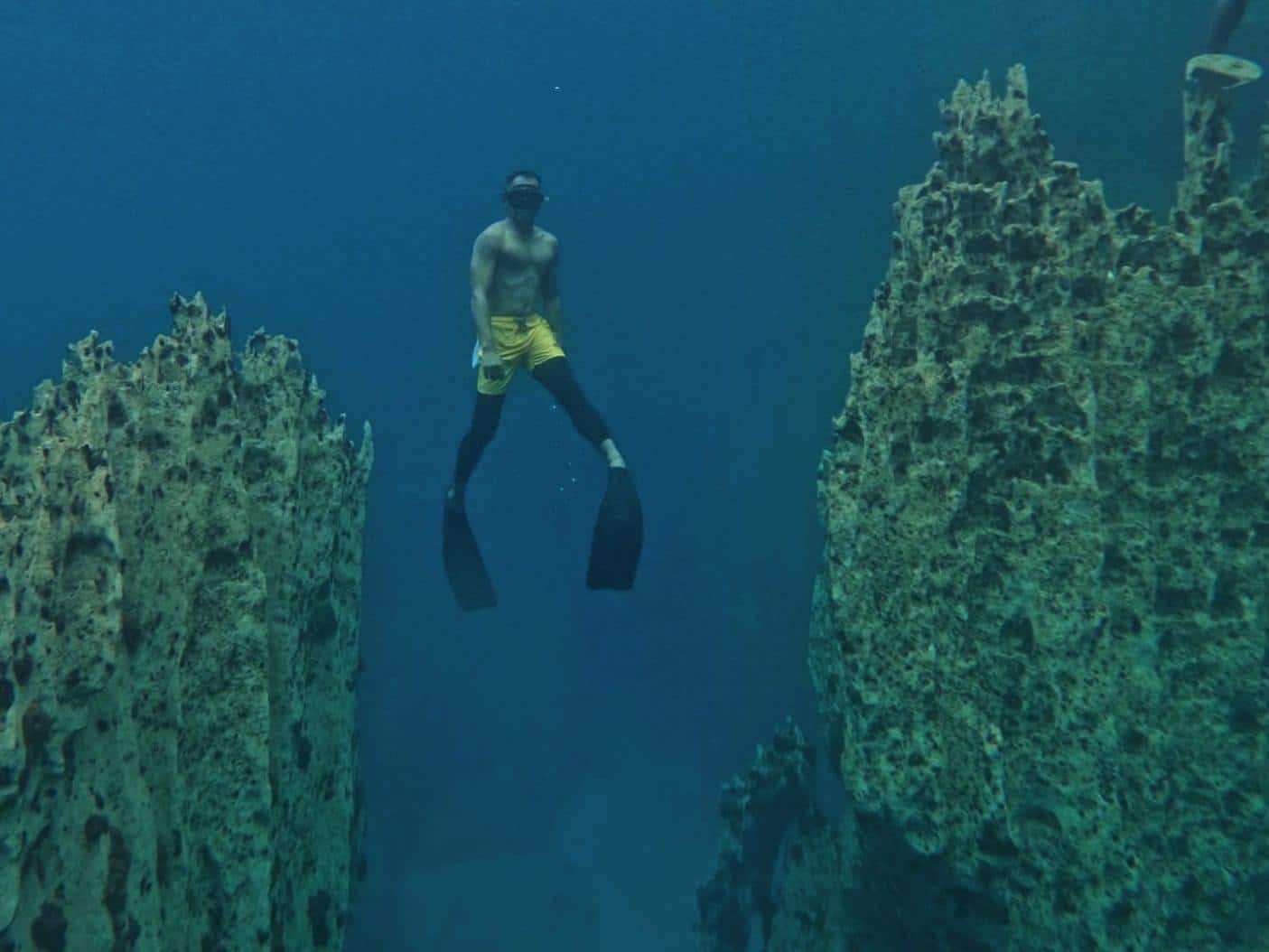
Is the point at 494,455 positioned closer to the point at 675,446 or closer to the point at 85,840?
the point at 675,446

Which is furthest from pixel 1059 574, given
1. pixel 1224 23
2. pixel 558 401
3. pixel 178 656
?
pixel 1224 23

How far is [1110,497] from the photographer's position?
191 inches

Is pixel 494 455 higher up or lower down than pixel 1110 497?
higher up

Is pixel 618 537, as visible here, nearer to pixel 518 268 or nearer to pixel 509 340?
pixel 509 340

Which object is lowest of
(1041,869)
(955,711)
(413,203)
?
(1041,869)

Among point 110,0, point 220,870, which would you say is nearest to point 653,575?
point 220,870

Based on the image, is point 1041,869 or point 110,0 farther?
point 110,0

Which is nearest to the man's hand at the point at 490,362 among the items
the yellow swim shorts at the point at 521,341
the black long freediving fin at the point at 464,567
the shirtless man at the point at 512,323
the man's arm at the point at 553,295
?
the shirtless man at the point at 512,323

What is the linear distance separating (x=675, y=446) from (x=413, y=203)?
6.68 metres

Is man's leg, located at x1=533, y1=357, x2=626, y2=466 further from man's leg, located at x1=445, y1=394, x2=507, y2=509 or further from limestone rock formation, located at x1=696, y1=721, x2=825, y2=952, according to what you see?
limestone rock formation, located at x1=696, y1=721, x2=825, y2=952

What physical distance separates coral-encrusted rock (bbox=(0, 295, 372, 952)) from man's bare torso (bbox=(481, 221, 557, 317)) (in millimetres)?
1762

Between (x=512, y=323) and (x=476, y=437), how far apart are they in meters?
0.87

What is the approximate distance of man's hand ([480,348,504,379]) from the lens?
654 centimetres

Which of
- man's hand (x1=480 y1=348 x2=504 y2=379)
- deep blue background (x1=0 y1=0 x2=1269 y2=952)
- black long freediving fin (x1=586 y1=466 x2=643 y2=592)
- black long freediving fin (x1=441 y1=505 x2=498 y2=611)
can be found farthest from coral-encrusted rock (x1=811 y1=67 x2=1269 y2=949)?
deep blue background (x1=0 y1=0 x2=1269 y2=952)
